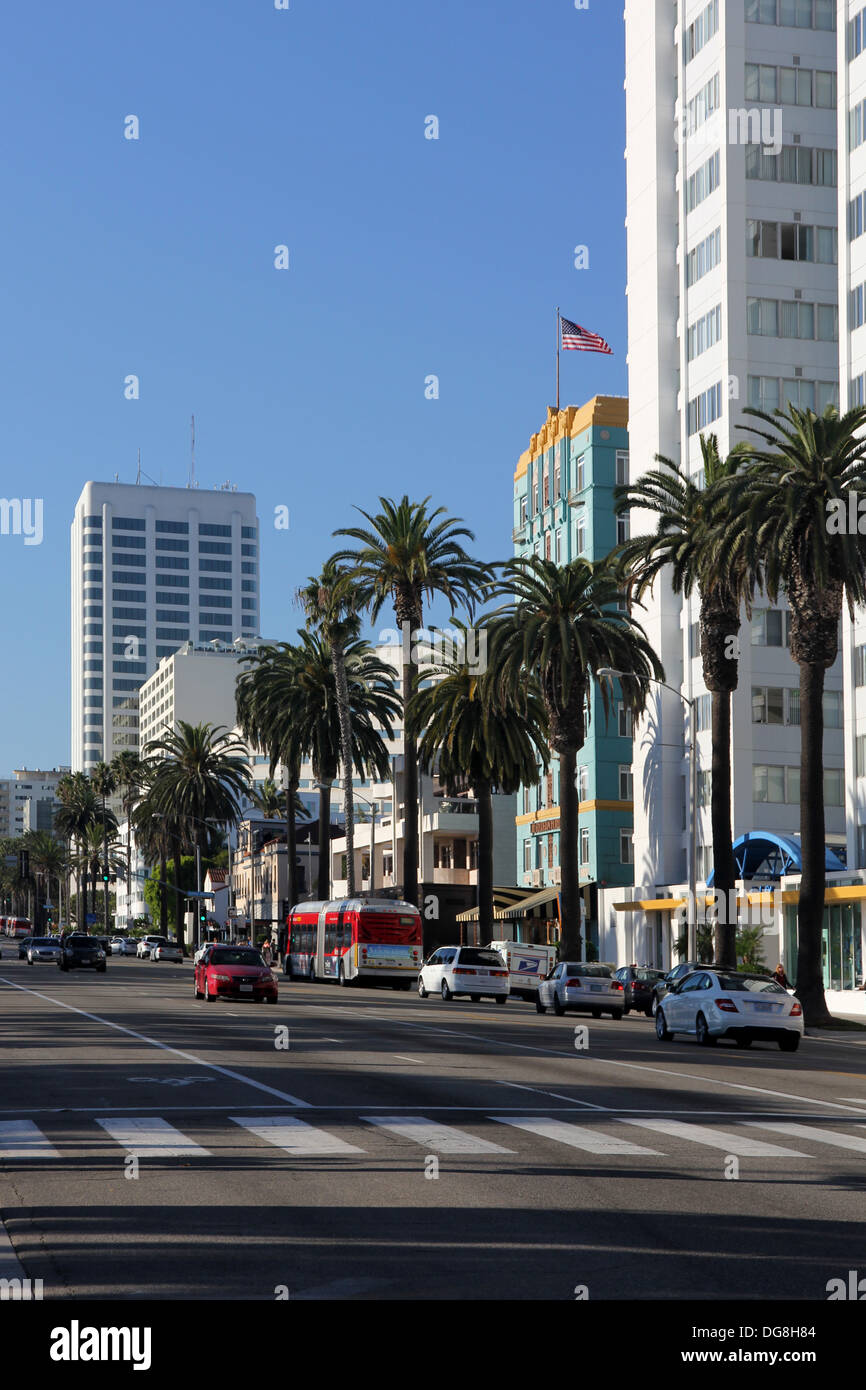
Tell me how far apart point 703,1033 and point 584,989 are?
42.4 feet

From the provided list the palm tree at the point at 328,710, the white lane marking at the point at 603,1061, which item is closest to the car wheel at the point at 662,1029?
the white lane marking at the point at 603,1061

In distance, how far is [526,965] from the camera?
58812 mm

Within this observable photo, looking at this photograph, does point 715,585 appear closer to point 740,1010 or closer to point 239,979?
point 239,979

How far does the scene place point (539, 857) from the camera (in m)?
90.6

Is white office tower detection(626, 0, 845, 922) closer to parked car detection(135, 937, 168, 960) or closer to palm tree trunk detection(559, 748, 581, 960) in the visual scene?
palm tree trunk detection(559, 748, 581, 960)

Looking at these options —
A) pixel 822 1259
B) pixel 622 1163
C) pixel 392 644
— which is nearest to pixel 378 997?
pixel 622 1163

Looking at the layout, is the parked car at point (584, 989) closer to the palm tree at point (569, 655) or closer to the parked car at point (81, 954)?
the palm tree at point (569, 655)

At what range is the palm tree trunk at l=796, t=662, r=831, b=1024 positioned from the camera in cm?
4406

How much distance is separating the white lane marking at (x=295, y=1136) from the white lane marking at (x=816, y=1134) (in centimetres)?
449

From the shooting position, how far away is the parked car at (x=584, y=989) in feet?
146

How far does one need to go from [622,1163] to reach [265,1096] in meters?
6.12

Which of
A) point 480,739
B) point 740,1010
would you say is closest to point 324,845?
point 480,739
